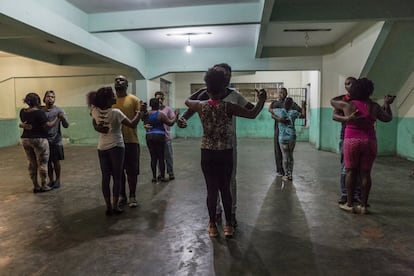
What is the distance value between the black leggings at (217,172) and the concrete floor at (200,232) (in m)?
0.39

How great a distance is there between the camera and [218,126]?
2723 millimetres

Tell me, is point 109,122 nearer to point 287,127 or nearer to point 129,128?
point 129,128

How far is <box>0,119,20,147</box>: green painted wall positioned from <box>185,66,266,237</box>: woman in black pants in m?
9.95

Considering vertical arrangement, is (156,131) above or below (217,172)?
above

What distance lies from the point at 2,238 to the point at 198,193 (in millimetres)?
2356

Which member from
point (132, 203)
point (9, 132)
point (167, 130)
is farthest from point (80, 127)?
point (132, 203)

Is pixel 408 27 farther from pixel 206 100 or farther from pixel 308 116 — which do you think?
pixel 308 116

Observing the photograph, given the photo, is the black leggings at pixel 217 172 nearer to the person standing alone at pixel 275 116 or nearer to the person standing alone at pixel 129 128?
the person standing alone at pixel 129 128

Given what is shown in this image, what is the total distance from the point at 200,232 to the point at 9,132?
10086mm

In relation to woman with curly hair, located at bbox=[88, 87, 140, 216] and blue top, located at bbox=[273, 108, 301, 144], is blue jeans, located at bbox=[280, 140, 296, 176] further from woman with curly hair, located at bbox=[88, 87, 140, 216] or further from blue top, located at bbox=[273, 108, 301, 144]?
woman with curly hair, located at bbox=[88, 87, 140, 216]

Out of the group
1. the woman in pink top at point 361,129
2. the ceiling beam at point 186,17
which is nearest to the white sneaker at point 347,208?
the woman in pink top at point 361,129

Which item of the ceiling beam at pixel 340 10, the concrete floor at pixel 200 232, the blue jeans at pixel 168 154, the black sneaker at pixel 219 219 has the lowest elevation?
the concrete floor at pixel 200 232

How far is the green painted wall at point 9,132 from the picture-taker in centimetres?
1036

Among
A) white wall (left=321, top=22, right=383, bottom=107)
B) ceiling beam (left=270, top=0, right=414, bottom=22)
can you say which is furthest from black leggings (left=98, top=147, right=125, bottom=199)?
white wall (left=321, top=22, right=383, bottom=107)
